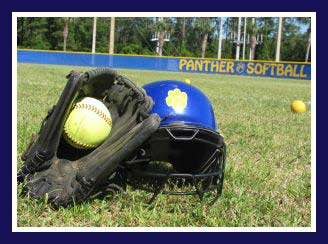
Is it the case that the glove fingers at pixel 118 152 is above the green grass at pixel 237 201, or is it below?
above

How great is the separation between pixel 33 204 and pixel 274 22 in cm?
2604

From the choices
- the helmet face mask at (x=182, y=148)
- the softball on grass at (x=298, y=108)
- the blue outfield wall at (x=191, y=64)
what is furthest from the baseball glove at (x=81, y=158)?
the blue outfield wall at (x=191, y=64)

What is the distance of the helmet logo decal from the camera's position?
2430 millimetres

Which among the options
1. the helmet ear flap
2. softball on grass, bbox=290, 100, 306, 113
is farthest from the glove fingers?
softball on grass, bbox=290, 100, 306, 113

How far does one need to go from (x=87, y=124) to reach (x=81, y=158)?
0.26 m

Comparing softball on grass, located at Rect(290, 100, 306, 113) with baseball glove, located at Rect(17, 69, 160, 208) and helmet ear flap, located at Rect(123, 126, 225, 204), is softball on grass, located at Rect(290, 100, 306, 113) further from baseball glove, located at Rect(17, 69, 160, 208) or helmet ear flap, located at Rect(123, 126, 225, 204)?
baseball glove, located at Rect(17, 69, 160, 208)

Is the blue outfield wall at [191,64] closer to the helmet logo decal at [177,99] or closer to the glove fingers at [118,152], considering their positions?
the helmet logo decal at [177,99]

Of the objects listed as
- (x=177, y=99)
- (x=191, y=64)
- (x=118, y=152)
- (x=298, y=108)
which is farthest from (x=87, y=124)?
(x=191, y=64)

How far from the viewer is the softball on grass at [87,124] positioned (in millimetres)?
2271

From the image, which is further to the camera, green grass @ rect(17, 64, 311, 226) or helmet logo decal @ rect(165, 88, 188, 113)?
helmet logo decal @ rect(165, 88, 188, 113)

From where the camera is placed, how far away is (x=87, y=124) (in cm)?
226

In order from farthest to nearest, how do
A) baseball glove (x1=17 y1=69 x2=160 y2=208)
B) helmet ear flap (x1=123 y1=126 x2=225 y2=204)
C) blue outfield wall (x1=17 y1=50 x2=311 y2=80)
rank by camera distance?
blue outfield wall (x1=17 y1=50 x2=311 y2=80) → helmet ear flap (x1=123 y1=126 x2=225 y2=204) → baseball glove (x1=17 y1=69 x2=160 y2=208)

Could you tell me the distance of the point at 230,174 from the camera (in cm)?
298

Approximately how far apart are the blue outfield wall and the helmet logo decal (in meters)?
20.3
